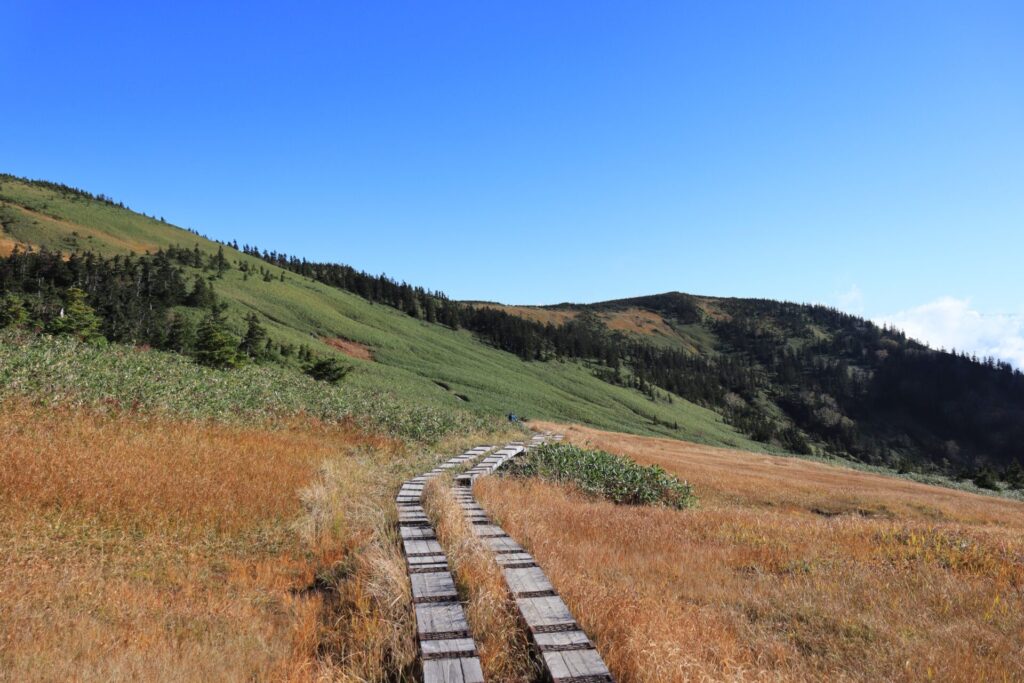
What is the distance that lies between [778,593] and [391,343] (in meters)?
87.6

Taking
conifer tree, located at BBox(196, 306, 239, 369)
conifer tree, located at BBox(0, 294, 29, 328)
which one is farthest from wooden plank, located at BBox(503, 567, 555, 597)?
conifer tree, located at BBox(0, 294, 29, 328)

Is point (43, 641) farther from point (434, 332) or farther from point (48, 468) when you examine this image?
point (434, 332)

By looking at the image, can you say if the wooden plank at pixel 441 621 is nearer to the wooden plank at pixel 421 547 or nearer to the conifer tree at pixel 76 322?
the wooden plank at pixel 421 547

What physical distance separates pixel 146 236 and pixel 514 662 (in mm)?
128022

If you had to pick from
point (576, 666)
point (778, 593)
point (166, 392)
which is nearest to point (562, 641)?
point (576, 666)

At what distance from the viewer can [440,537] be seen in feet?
25.0

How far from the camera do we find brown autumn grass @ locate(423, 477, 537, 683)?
4801 mm

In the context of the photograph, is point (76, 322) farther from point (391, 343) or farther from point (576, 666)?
point (391, 343)

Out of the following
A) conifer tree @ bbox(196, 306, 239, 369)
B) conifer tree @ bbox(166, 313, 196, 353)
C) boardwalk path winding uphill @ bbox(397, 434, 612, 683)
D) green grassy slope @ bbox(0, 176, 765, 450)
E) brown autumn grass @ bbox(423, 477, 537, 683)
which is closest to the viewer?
boardwalk path winding uphill @ bbox(397, 434, 612, 683)

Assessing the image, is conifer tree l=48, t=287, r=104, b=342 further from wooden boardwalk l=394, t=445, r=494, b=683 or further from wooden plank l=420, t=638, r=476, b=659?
wooden plank l=420, t=638, r=476, b=659

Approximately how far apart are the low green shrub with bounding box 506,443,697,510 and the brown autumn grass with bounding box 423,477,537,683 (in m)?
11.3

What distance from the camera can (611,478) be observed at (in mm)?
18797

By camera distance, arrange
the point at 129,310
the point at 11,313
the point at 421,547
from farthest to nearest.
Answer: the point at 129,310, the point at 11,313, the point at 421,547

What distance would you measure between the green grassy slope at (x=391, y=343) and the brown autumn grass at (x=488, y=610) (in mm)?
50475
